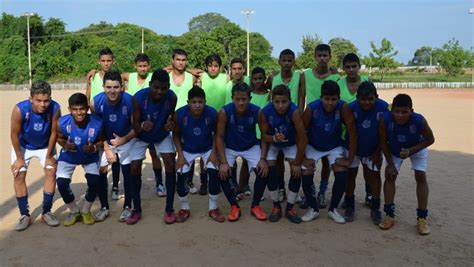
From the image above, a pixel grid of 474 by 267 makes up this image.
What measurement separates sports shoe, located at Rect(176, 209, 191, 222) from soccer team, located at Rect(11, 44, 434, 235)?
0.01m

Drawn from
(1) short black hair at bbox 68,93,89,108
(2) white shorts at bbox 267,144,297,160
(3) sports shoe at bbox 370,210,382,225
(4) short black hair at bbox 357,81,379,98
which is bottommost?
(3) sports shoe at bbox 370,210,382,225

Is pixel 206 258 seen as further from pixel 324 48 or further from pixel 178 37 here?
pixel 178 37

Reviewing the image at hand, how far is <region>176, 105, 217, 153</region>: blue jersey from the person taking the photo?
499 centimetres

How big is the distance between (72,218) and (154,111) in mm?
1614

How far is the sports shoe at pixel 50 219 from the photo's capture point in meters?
4.83

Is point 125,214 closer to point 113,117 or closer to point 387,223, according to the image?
point 113,117

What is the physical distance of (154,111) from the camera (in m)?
4.96

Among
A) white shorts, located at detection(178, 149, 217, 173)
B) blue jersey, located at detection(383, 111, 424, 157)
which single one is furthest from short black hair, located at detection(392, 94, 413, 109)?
white shorts, located at detection(178, 149, 217, 173)

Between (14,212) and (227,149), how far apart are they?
2.88 m

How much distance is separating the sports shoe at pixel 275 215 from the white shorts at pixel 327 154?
76 cm

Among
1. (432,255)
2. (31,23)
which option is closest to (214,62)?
(432,255)

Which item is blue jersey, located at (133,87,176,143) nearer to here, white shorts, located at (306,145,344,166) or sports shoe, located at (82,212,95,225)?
sports shoe, located at (82,212,95,225)

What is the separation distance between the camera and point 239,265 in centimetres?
389

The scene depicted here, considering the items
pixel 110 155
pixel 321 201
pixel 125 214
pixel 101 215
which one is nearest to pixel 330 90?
pixel 321 201
